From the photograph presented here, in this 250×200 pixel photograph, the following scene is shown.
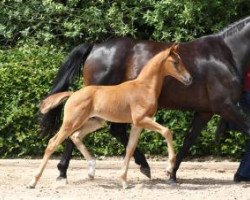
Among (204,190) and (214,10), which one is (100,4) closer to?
(214,10)

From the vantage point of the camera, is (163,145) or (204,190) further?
(163,145)

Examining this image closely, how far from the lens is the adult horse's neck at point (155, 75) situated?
7.89m

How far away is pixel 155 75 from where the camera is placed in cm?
791

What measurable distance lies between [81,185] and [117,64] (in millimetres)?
1588

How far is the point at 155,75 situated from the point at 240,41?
1.30 m

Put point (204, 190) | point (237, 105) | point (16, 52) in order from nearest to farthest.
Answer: point (204, 190), point (237, 105), point (16, 52)

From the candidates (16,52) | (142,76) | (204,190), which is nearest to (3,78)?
(16,52)

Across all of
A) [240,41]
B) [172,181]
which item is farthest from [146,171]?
[240,41]

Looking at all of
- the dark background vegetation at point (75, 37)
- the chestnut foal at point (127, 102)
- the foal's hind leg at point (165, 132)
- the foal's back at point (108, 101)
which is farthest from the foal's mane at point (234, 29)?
the dark background vegetation at point (75, 37)

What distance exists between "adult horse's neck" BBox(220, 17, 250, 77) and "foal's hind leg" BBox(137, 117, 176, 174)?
143 cm

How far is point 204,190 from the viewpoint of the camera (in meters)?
7.84

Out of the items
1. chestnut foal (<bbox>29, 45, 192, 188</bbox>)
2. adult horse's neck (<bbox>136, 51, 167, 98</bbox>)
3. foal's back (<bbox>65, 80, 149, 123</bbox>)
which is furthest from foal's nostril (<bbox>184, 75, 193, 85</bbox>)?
foal's back (<bbox>65, 80, 149, 123</bbox>)

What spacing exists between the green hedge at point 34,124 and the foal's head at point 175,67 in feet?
8.27

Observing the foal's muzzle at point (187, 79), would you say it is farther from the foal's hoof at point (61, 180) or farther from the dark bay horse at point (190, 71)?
the foal's hoof at point (61, 180)
